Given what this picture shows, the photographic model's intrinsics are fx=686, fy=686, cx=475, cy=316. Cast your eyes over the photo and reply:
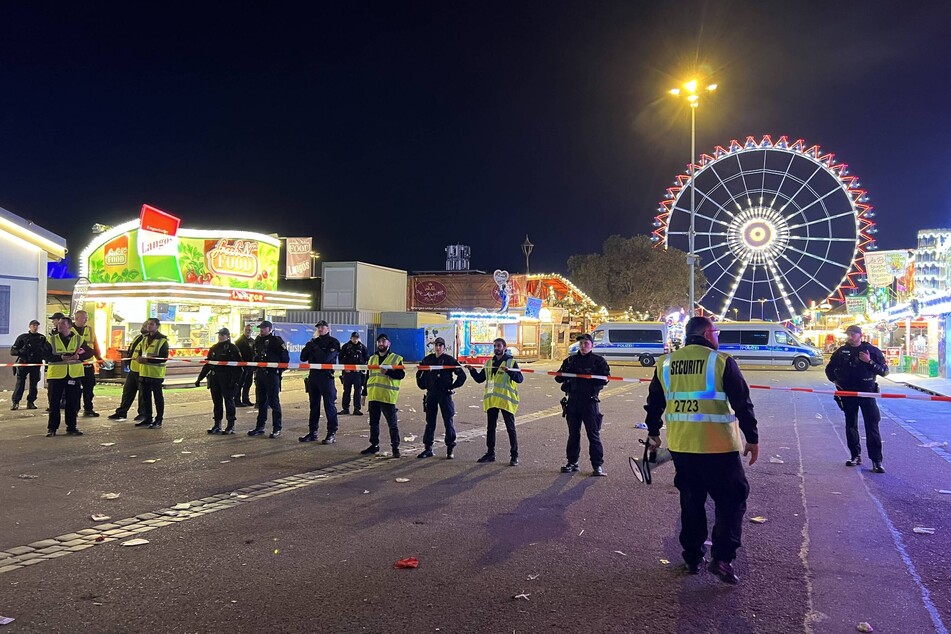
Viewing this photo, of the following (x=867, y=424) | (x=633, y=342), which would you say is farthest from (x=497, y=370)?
(x=633, y=342)

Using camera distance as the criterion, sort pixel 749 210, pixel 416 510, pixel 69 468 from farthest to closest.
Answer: pixel 749 210 < pixel 69 468 < pixel 416 510

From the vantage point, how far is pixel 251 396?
60.0ft

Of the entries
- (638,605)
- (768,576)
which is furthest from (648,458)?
(638,605)

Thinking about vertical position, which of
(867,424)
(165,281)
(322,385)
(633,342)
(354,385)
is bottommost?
(867,424)

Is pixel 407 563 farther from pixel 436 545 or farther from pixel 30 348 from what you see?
pixel 30 348

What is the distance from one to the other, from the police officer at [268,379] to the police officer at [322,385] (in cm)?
54

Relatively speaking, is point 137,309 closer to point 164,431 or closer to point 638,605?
point 164,431

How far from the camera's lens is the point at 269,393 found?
11266 millimetres

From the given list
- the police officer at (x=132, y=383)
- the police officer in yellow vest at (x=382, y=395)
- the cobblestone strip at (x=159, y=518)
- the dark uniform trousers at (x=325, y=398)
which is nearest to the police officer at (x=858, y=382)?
the police officer in yellow vest at (x=382, y=395)

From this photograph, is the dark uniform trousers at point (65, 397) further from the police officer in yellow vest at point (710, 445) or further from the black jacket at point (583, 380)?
the police officer in yellow vest at point (710, 445)

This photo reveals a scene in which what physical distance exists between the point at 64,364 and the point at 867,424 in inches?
462

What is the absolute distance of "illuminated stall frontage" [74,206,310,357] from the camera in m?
22.4

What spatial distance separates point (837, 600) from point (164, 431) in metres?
10.4

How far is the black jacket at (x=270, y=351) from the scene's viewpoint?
11453 millimetres
